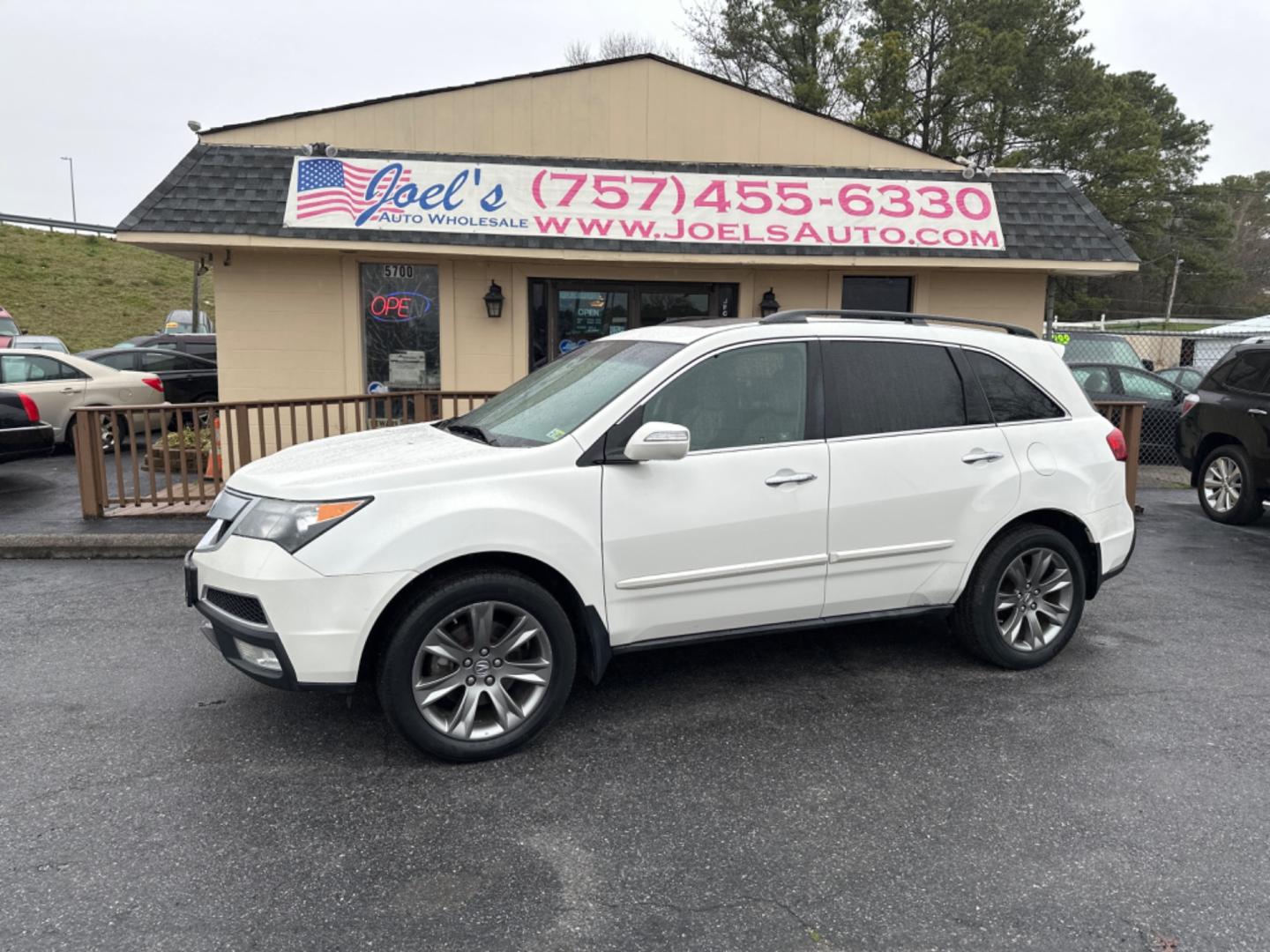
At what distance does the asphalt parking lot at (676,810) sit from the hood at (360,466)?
43.5 inches

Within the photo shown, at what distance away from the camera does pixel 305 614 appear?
133 inches

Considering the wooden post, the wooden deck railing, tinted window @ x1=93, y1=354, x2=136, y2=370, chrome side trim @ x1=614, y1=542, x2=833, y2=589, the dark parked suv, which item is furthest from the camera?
tinted window @ x1=93, y1=354, x2=136, y2=370

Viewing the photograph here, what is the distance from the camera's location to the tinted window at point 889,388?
4250 millimetres

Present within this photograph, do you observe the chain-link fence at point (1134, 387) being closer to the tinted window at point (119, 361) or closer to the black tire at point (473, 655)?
the black tire at point (473, 655)

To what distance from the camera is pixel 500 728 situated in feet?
12.0

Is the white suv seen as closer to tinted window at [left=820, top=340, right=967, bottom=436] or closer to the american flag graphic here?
tinted window at [left=820, top=340, right=967, bottom=436]

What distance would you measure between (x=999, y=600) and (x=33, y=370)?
527 inches

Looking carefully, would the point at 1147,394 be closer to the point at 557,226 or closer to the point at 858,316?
the point at 557,226

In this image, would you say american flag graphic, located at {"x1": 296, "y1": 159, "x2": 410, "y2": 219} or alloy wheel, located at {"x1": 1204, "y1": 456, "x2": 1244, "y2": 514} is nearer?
alloy wheel, located at {"x1": 1204, "y1": 456, "x2": 1244, "y2": 514}

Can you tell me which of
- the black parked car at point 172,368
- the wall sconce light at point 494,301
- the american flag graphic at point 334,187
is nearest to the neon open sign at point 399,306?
the wall sconce light at point 494,301

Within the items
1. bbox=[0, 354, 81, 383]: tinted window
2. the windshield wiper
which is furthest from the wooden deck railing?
bbox=[0, 354, 81, 383]: tinted window

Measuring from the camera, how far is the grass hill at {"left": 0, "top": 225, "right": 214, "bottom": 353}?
115 feet

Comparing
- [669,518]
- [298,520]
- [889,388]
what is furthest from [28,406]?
[889,388]

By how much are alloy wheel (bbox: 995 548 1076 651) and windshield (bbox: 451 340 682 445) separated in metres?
2.16
